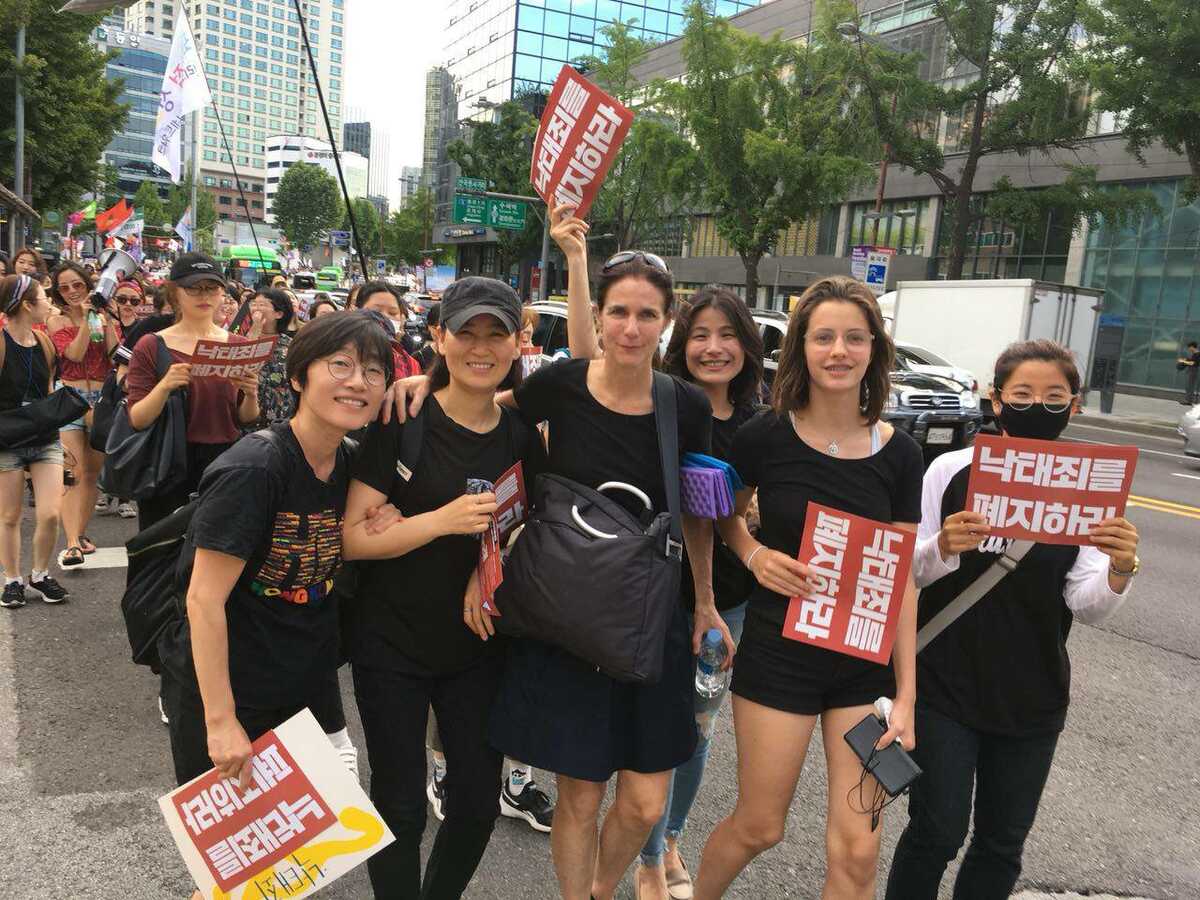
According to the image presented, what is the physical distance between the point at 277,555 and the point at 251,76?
16522 cm

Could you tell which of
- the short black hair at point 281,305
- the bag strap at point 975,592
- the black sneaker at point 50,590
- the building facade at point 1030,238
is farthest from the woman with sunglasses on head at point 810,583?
the building facade at point 1030,238

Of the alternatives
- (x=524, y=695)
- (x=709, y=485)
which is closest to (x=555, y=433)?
(x=709, y=485)

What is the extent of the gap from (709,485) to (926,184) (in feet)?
118

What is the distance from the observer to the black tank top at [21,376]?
5051 millimetres

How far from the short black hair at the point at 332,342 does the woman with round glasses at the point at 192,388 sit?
1.89 metres

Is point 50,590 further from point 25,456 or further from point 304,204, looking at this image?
point 304,204

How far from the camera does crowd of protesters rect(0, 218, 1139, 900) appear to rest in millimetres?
2283

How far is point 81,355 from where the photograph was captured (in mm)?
6059

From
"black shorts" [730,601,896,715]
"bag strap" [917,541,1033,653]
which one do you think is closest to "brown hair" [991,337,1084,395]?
"bag strap" [917,541,1033,653]

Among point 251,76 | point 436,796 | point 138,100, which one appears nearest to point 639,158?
point 436,796

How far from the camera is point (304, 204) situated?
10312 cm

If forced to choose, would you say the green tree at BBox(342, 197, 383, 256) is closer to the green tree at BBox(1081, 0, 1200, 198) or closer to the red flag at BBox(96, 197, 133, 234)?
the red flag at BBox(96, 197, 133, 234)

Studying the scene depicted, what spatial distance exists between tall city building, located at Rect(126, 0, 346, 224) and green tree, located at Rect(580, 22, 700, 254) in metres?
113

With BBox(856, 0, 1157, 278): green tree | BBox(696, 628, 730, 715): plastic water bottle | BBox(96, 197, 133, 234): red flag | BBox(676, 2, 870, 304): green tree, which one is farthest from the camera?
BBox(676, 2, 870, 304): green tree
